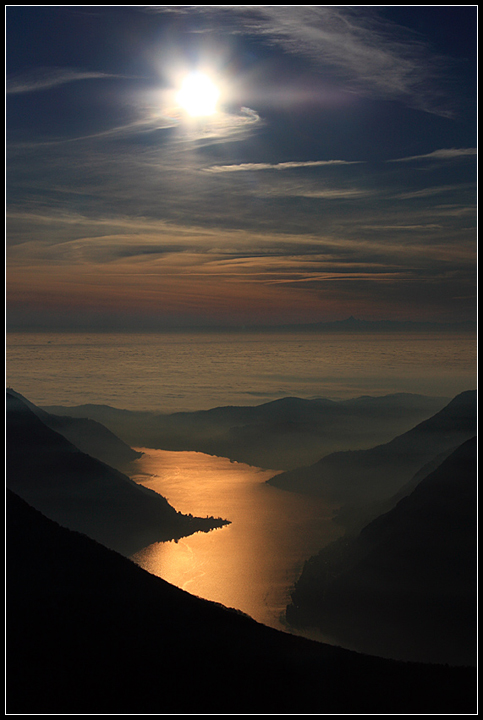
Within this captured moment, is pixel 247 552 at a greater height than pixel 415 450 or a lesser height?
lesser

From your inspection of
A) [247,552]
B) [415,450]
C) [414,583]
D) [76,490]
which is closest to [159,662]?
[414,583]

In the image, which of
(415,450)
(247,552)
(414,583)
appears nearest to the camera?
(414,583)

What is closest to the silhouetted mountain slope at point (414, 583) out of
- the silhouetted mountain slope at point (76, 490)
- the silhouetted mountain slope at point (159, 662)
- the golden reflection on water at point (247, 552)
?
the golden reflection on water at point (247, 552)

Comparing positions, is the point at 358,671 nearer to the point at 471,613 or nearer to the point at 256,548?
the point at 471,613

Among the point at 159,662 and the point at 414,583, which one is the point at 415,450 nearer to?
the point at 414,583

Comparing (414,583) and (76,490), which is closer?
(414,583)

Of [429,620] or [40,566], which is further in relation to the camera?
[429,620]

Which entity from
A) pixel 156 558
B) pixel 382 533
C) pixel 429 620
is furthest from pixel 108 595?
pixel 156 558
